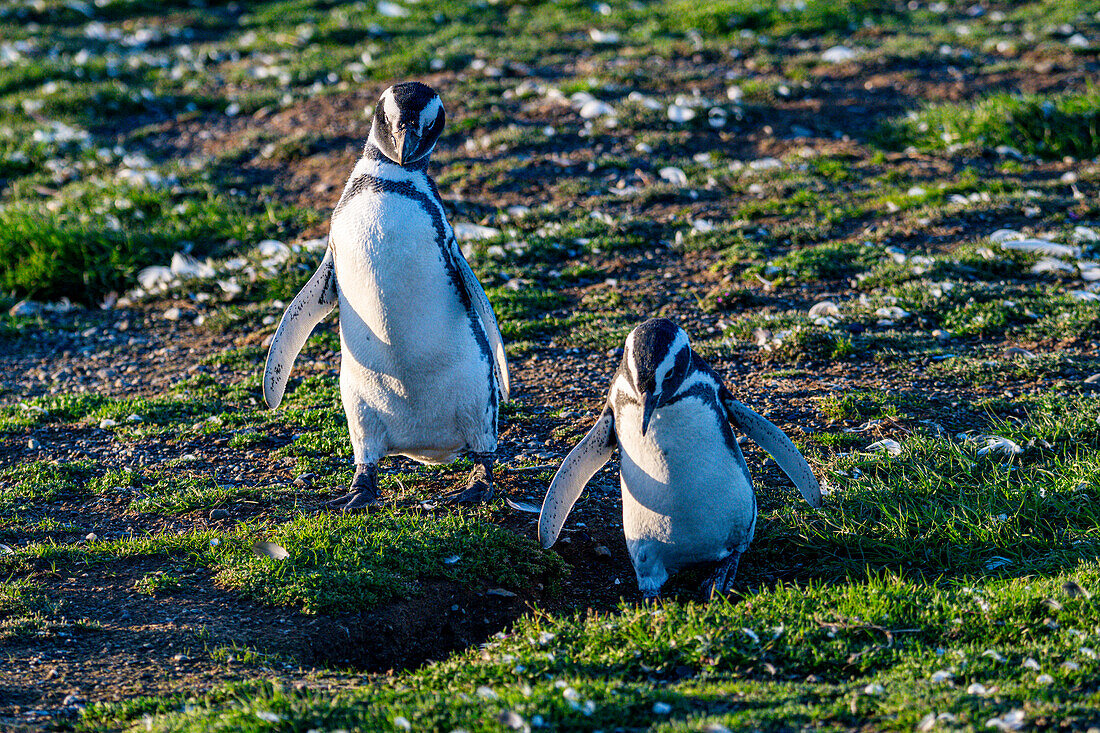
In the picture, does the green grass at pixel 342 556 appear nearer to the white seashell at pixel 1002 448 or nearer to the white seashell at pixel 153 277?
the white seashell at pixel 1002 448

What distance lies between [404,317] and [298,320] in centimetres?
57

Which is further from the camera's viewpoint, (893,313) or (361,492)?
(893,313)

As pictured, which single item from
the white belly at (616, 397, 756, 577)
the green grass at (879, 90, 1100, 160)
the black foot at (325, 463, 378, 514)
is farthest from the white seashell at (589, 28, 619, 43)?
the white belly at (616, 397, 756, 577)

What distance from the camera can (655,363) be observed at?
11.4 ft

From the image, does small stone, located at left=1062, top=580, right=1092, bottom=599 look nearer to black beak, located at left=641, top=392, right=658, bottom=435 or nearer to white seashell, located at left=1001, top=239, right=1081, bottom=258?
black beak, located at left=641, top=392, right=658, bottom=435

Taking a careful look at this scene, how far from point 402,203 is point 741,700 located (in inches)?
91.5

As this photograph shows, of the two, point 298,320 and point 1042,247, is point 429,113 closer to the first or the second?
point 298,320

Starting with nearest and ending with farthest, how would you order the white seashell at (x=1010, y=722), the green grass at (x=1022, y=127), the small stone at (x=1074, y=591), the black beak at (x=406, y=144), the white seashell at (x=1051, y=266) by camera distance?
the white seashell at (x=1010, y=722) < the small stone at (x=1074, y=591) < the black beak at (x=406, y=144) < the white seashell at (x=1051, y=266) < the green grass at (x=1022, y=127)

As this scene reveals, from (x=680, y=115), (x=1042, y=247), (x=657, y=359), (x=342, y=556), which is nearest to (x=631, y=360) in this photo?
(x=657, y=359)

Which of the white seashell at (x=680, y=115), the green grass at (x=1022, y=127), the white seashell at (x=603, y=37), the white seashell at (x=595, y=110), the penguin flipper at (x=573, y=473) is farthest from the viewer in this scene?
the white seashell at (x=603, y=37)

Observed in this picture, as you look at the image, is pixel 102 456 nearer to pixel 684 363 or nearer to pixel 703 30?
pixel 684 363

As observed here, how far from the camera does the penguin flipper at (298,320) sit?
444cm

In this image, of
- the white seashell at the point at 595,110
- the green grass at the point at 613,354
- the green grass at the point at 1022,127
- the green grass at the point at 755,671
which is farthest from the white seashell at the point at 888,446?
the white seashell at the point at 595,110

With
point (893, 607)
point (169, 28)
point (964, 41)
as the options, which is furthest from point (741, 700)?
point (169, 28)
